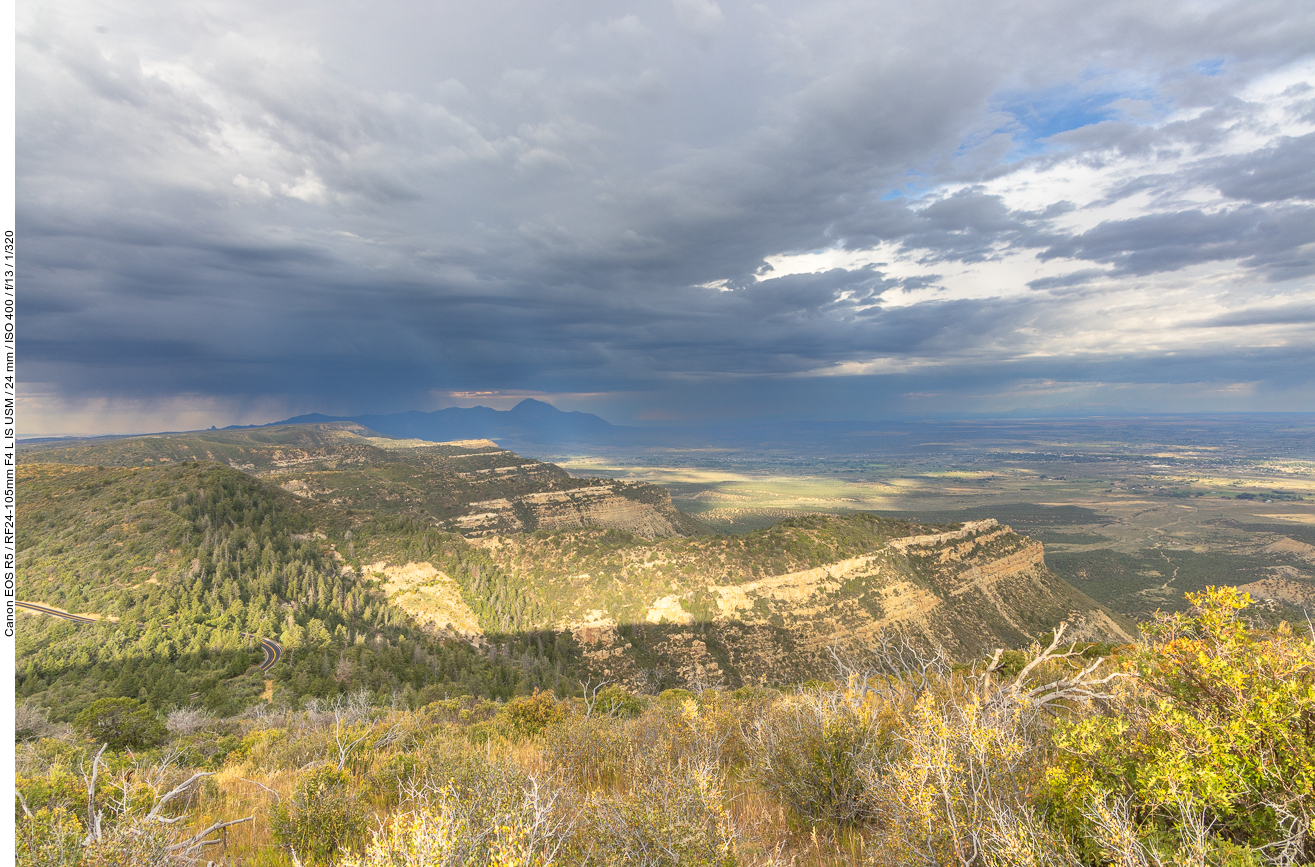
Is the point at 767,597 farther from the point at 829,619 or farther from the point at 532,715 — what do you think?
the point at 532,715

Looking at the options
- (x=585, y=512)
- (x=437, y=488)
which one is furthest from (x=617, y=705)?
(x=437, y=488)

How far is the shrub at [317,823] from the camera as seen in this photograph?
701 cm

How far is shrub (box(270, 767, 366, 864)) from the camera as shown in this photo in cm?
701

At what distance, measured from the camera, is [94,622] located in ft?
126

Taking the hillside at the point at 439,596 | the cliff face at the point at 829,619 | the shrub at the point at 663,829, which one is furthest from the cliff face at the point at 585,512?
the shrub at the point at 663,829

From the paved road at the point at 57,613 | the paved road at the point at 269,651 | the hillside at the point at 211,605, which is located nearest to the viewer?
the hillside at the point at 211,605

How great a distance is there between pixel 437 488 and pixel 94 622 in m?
83.6

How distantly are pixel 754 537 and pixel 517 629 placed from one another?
33.5 metres

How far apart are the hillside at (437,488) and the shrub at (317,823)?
90.3 m

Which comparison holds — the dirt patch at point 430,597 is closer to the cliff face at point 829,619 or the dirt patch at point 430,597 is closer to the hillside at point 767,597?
the hillside at point 767,597

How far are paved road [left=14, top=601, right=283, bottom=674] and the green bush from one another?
52.3ft

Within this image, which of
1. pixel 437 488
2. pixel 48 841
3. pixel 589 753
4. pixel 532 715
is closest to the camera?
pixel 48 841

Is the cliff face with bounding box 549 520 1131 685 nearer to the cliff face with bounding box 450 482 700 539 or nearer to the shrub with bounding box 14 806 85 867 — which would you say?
the shrub with bounding box 14 806 85 867

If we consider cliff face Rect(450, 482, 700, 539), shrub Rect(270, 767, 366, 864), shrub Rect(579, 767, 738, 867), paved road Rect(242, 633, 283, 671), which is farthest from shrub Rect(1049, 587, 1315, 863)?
cliff face Rect(450, 482, 700, 539)
